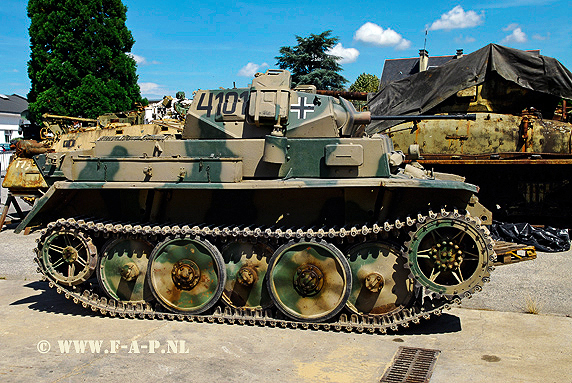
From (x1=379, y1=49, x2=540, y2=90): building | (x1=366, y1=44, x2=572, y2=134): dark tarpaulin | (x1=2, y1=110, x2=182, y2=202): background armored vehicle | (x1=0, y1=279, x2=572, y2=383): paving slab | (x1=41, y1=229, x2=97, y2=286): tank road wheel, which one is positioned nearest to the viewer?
(x1=0, y1=279, x2=572, y2=383): paving slab

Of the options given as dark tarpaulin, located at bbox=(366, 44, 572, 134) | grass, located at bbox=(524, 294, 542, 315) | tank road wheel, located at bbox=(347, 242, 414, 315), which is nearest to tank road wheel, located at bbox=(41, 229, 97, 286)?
tank road wheel, located at bbox=(347, 242, 414, 315)

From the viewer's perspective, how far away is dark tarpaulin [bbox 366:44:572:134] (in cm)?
1516

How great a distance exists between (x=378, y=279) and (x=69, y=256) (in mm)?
4744

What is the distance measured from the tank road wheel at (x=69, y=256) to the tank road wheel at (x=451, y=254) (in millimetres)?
Result: 4819

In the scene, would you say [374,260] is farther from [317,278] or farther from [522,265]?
[522,265]

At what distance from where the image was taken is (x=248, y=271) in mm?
8102

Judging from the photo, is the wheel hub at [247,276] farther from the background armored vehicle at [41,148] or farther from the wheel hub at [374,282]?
the background armored vehicle at [41,148]

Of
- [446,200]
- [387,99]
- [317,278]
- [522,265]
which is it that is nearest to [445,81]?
[387,99]

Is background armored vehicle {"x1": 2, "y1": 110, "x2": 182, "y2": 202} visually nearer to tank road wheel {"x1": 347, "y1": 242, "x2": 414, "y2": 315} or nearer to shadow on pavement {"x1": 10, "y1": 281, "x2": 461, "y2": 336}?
shadow on pavement {"x1": 10, "y1": 281, "x2": 461, "y2": 336}

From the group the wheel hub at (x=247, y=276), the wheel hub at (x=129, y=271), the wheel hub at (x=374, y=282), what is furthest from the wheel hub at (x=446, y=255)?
the wheel hub at (x=129, y=271)

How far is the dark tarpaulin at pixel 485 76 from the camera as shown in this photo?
597 inches

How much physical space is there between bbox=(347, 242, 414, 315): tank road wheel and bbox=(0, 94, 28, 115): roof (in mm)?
60382

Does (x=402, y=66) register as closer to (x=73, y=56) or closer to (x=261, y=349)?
(x=73, y=56)

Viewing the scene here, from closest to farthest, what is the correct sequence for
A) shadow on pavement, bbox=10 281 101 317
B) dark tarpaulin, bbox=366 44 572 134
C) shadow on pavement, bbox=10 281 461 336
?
shadow on pavement, bbox=10 281 461 336 < shadow on pavement, bbox=10 281 101 317 < dark tarpaulin, bbox=366 44 572 134
